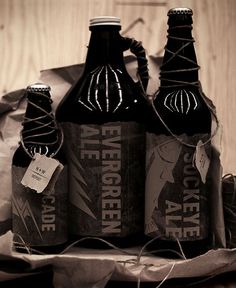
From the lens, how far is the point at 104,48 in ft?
3.17

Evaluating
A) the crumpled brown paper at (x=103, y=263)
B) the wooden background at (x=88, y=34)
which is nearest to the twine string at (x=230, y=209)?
the crumpled brown paper at (x=103, y=263)

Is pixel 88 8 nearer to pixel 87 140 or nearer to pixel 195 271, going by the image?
pixel 87 140

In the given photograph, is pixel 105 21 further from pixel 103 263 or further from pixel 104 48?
pixel 103 263

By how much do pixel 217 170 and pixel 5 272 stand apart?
348 millimetres

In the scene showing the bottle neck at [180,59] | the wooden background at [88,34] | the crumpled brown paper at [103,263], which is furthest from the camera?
the wooden background at [88,34]

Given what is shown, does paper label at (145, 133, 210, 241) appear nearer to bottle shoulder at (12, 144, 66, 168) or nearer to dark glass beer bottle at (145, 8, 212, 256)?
dark glass beer bottle at (145, 8, 212, 256)

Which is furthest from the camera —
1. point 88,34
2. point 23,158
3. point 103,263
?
point 88,34

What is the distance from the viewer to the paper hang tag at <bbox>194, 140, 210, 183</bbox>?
0.88 metres

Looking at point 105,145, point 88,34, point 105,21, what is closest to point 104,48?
point 105,21

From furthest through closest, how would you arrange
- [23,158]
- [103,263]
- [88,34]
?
[88,34] < [23,158] < [103,263]

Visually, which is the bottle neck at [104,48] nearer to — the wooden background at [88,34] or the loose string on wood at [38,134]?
the loose string on wood at [38,134]

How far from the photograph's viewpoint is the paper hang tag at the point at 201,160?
2.90 feet

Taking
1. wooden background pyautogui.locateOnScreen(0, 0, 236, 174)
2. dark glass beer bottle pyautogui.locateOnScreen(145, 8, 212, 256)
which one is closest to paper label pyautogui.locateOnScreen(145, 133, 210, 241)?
dark glass beer bottle pyautogui.locateOnScreen(145, 8, 212, 256)

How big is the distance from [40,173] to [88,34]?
0.91 meters
